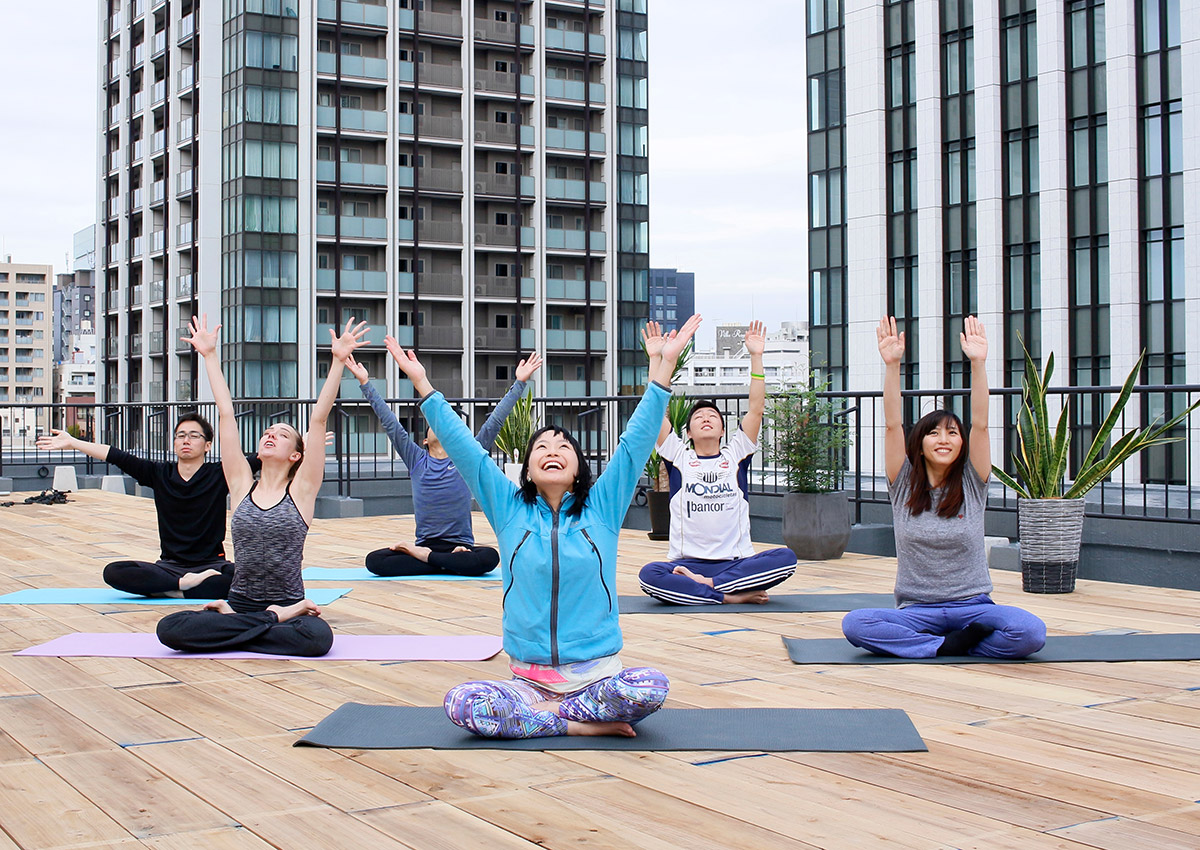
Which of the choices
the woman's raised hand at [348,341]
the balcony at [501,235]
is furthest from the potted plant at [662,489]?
the balcony at [501,235]

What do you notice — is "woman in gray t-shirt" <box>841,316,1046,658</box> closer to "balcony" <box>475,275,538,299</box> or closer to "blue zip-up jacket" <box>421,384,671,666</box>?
"blue zip-up jacket" <box>421,384,671,666</box>

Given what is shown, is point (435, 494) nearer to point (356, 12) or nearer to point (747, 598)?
point (747, 598)

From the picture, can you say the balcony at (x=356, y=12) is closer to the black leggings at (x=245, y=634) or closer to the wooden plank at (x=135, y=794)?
the black leggings at (x=245, y=634)

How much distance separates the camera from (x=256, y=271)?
1793 inches

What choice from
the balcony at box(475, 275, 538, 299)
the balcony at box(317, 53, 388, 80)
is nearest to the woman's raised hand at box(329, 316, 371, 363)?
the balcony at box(317, 53, 388, 80)

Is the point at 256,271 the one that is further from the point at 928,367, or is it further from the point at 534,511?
the point at 534,511

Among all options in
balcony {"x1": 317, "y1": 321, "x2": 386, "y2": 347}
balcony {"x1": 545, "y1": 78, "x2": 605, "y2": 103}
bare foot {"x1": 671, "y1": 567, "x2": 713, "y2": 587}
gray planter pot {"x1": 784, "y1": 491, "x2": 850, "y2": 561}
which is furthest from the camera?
balcony {"x1": 545, "y1": 78, "x2": 605, "y2": 103}

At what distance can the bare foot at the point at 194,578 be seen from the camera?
721cm

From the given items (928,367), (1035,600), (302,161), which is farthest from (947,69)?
(1035,600)

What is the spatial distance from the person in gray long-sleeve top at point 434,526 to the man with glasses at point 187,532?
4.57ft

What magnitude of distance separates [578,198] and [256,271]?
1336cm

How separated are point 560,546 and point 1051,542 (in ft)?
15.0

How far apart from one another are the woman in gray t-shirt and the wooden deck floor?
0.21m

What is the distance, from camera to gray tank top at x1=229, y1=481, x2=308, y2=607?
5.47 metres
